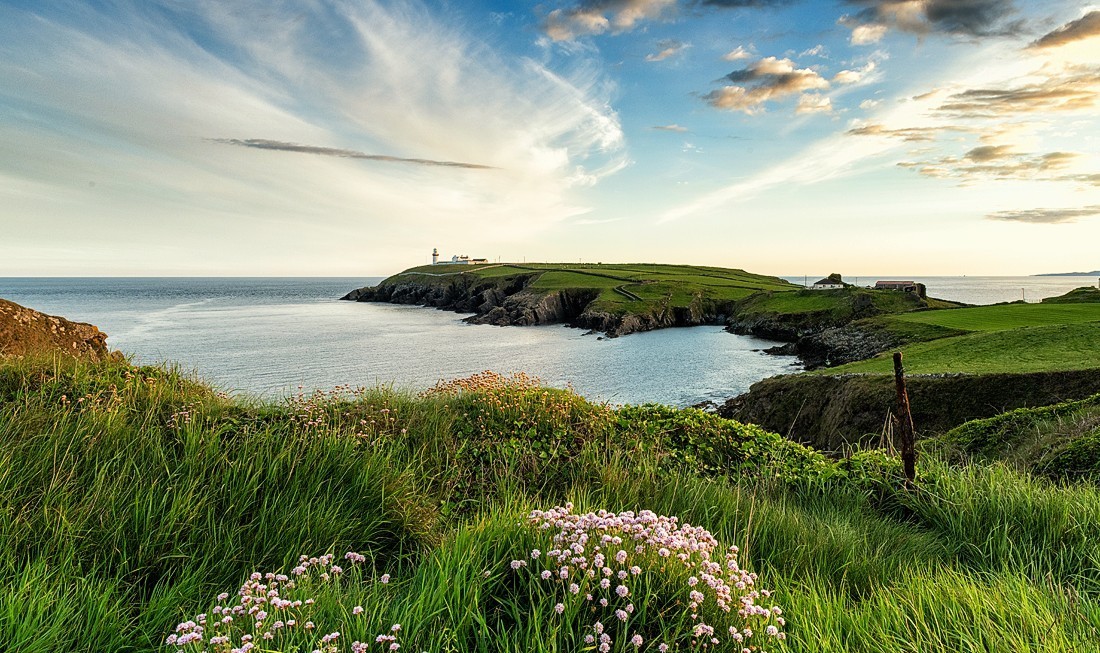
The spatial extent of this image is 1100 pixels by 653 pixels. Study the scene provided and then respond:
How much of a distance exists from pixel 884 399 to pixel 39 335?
81.3 feet

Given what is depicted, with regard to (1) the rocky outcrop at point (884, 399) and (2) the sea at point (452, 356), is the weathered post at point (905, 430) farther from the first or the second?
(2) the sea at point (452, 356)

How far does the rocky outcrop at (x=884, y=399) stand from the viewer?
17.1m

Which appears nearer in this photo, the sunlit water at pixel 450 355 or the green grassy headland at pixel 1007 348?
the green grassy headland at pixel 1007 348

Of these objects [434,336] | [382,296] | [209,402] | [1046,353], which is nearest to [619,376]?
[1046,353]

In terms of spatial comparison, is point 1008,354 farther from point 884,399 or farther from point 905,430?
point 905,430

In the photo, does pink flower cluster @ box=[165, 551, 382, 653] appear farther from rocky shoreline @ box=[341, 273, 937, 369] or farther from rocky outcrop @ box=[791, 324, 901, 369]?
Answer: rocky shoreline @ box=[341, 273, 937, 369]

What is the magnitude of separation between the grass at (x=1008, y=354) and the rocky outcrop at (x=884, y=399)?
1.09m

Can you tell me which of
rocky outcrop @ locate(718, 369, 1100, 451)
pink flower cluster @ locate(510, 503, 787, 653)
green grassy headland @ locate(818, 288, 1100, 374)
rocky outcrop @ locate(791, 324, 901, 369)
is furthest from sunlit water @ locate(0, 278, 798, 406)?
pink flower cluster @ locate(510, 503, 787, 653)

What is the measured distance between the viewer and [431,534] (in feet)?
16.7

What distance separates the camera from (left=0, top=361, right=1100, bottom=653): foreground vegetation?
308 cm

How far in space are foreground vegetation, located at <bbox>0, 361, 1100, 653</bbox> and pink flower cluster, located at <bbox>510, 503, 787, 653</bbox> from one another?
0.14 feet

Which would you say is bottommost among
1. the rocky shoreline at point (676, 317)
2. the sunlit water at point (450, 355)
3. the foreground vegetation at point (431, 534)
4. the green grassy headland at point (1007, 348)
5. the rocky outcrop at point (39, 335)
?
the sunlit water at point (450, 355)

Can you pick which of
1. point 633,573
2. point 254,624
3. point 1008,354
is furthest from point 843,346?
point 254,624

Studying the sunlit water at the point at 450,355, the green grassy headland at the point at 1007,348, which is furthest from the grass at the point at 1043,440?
the sunlit water at the point at 450,355
